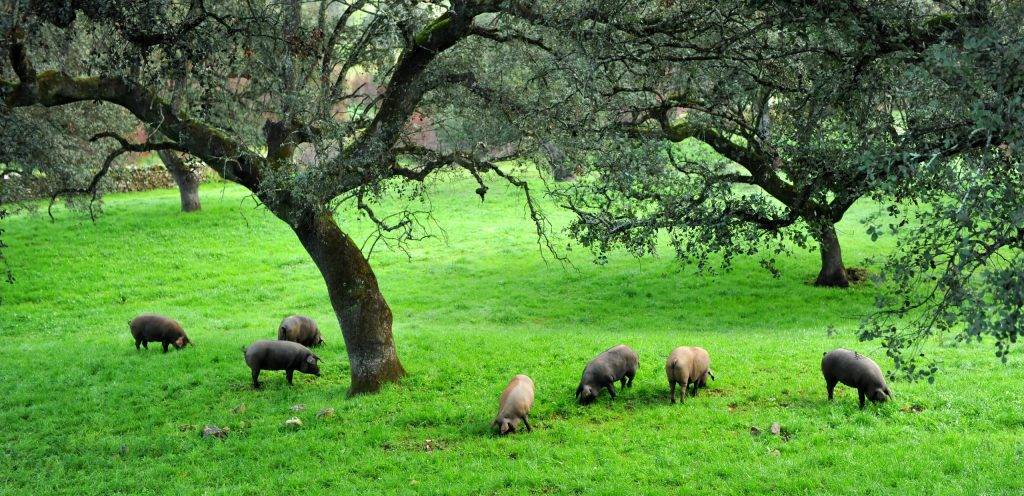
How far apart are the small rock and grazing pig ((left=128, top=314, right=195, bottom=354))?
646 centimetres

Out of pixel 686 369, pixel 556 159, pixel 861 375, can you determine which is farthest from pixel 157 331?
pixel 861 375

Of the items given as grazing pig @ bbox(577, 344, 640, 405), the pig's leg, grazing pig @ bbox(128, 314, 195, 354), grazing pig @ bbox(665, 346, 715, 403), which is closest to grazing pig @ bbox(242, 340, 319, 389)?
grazing pig @ bbox(128, 314, 195, 354)

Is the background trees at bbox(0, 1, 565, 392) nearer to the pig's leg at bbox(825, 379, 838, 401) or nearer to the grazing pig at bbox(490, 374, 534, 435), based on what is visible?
the grazing pig at bbox(490, 374, 534, 435)

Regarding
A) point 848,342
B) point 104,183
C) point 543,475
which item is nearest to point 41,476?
point 543,475

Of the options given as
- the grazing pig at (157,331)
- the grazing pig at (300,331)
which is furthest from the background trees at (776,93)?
the grazing pig at (157,331)

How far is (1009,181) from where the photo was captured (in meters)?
7.02

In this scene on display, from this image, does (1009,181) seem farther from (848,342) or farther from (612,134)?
(848,342)

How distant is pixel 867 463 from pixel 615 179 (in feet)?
18.0

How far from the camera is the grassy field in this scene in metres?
11.7

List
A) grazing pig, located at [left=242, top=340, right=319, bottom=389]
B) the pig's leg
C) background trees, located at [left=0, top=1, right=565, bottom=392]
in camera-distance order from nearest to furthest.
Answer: background trees, located at [left=0, top=1, right=565, bottom=392] → the pig's leg → grazing pig, located at [left=242, top=340, right=319, bottom=389]

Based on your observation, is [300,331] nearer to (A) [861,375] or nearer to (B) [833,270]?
(A) [861,375]

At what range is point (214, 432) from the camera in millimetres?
14242

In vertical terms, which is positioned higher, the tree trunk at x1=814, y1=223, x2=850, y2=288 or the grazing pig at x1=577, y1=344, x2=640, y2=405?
the tree trunk at x1=814, y1=223, x2=850, y2=288

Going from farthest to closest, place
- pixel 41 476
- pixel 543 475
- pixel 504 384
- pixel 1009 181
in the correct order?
1. pixel 504 384
2. pixel 41 476
3. pixel 543 475
4. pixel 1009 181
